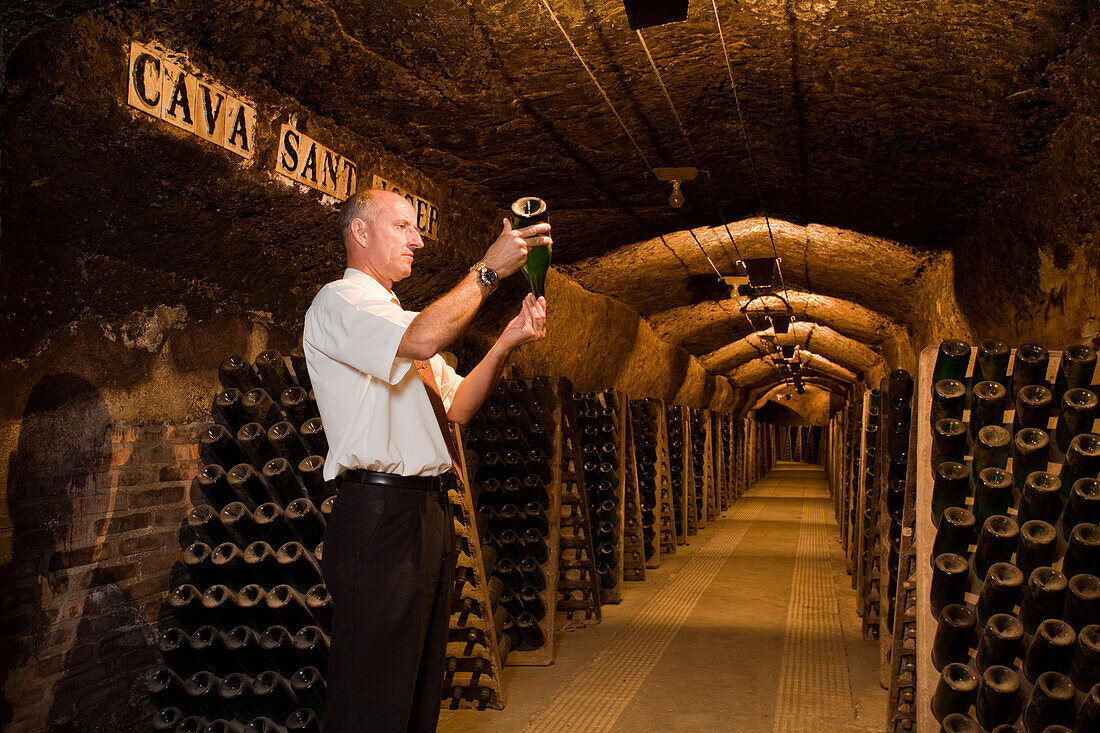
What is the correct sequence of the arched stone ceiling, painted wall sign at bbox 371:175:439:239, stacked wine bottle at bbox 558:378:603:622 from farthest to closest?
stacked wine bottle at bbox 558:378:603:622
painted wall sign at bbox 371:175:439:239
the arched stone ceiling

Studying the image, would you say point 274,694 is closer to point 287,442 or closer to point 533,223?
point 287,442

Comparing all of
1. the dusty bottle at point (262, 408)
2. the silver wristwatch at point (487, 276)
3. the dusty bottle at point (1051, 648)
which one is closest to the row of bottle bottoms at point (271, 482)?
the dusty bottle at point (262, 408)

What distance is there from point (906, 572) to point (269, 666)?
7.53 feet

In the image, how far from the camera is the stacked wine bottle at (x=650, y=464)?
7.35 m

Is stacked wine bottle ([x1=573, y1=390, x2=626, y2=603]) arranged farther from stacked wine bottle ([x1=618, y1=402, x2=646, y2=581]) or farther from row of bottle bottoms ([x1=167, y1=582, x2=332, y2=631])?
row of bottle bottoms ([x1=167, y1=582, x2=332, y2=631])

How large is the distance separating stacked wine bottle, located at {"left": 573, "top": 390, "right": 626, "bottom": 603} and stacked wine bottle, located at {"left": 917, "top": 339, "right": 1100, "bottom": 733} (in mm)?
3420

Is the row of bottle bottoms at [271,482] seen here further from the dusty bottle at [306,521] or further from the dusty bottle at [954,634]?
the dusty bottle at [954,634]

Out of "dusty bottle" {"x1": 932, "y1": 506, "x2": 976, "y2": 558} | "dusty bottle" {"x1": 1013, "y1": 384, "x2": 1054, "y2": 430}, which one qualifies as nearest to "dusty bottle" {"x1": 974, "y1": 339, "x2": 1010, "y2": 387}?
"dusty bottle" {"x1": 1013, "y1": 384, "x2": 1054, "y2": 430}

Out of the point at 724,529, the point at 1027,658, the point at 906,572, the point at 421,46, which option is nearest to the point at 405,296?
the point at 421,46

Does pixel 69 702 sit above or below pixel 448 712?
above

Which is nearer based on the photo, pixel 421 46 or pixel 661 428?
pixel 421 46

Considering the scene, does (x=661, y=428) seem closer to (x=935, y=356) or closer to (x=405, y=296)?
(x=405, y=296)

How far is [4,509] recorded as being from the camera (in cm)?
246

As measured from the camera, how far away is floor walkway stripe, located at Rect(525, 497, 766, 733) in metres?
3.42
